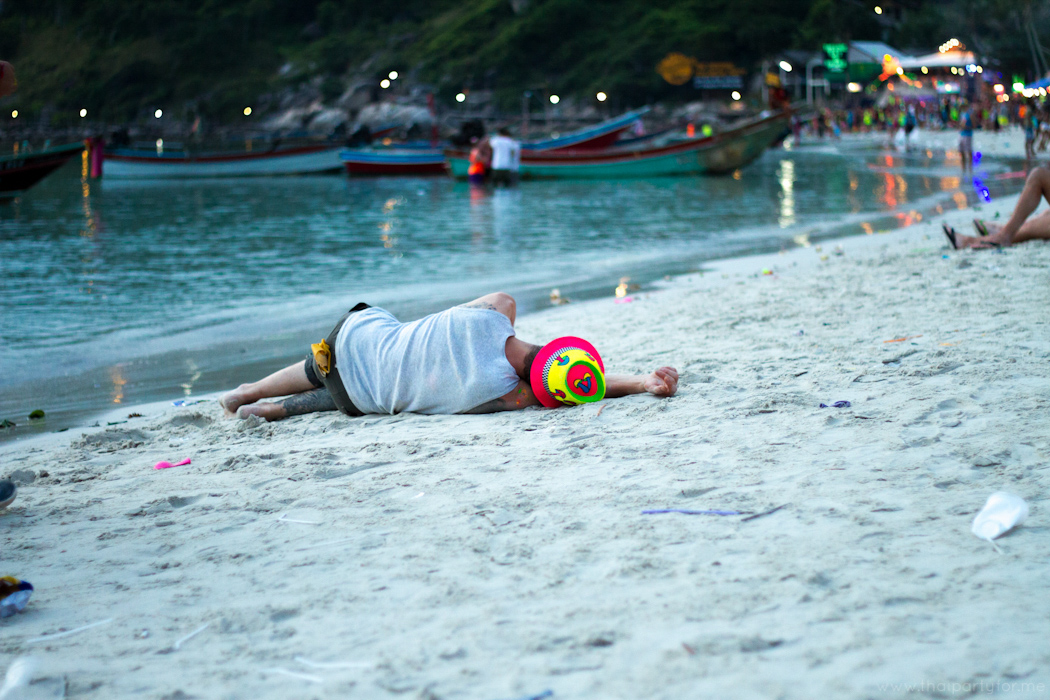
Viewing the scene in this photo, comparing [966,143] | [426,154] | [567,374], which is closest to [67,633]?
[567,374]

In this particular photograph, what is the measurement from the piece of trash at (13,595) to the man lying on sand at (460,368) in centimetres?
191

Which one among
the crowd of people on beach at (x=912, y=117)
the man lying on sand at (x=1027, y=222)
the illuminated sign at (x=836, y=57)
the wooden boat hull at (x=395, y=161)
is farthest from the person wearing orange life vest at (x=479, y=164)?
the illuminated sign at (x=836, y=57)

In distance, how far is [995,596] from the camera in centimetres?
193

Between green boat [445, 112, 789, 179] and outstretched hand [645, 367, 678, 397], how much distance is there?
23.0m

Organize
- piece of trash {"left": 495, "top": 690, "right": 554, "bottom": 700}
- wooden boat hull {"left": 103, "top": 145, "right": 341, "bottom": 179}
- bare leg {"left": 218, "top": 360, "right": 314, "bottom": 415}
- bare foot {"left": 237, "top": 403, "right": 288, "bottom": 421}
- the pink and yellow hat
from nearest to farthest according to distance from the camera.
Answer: piece of trash {"left": 495, "top": 690, "right": 554, "bottom": 700} < the pink and yellow hat < bare foot {"left": 237, "top": 403, "right": 288, "bottom": 421} < bare leg {"left": 218, "top": 360, "right": 314, "bottom": 415} < wooden boat hull {"left": 103, "top": 145, "right": 341, "bottom": 179}

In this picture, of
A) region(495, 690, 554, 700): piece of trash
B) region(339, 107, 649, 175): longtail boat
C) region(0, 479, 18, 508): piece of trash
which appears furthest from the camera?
region(339, 107, 649, 175): longtail boat

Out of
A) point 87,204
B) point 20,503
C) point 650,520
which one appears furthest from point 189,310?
point 87,204

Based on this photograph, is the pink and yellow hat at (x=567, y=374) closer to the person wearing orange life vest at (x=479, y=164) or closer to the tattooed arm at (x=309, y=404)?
the tattooed arm at (x=309, y=404)

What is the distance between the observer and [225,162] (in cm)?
3475

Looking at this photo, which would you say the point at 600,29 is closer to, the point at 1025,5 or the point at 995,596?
the point at 1025,5

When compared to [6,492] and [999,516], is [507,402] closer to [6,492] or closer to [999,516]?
[6,492]

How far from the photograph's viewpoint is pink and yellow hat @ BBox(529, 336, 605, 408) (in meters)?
3.83

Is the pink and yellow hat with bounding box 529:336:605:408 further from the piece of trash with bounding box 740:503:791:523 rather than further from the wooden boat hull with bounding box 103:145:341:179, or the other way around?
the wooden boat hull with bounding box 103:145:341:179

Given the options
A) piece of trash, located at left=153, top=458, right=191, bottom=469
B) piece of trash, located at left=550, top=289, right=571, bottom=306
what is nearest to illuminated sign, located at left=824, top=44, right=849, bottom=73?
piece of trash, located at left=550, top=289, right=571, bottom=306
